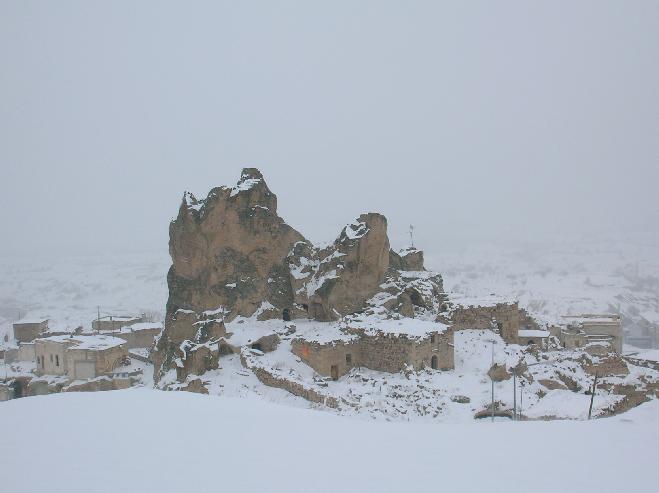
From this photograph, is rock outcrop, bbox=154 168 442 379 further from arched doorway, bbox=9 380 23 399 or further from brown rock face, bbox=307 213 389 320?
arched doorway, bbox=9 380 23 399

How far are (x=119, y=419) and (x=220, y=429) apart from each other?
1581 mm

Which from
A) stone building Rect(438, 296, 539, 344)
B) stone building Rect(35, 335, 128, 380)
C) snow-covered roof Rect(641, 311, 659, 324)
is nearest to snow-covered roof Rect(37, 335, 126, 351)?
stone building Rect(35, 335, 128, 380)

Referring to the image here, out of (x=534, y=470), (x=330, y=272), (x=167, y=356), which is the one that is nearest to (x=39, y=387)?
(x=167, y=356)

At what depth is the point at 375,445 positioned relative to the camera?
6.74 metres

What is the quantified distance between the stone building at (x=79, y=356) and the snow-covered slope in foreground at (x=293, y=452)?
30.4m

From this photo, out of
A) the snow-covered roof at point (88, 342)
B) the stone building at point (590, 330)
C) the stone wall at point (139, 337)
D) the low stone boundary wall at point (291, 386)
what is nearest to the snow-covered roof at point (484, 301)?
the stone building at point (590, 330)

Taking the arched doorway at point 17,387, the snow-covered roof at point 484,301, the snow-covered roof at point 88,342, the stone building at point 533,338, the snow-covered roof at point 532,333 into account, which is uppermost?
the snow-covered roof at point 484,301

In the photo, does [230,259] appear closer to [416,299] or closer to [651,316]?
[416,299]

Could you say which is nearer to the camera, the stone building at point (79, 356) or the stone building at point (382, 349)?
the stone building at point (382, 349)

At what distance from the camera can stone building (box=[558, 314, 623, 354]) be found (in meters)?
36.3

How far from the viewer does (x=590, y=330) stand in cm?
4231

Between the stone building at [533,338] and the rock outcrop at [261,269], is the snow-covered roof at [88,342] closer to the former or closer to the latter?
the rock outcrop at [261,269]

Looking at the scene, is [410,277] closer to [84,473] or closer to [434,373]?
[434,373]

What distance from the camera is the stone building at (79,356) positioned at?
36.1 meters
